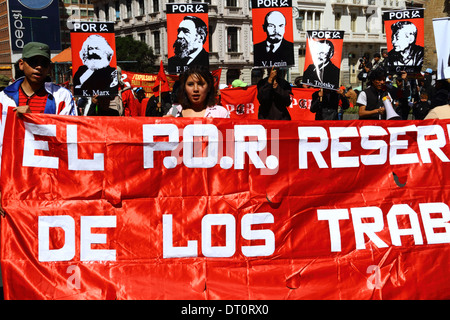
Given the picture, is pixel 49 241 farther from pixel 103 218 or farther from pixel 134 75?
pixel 134 75

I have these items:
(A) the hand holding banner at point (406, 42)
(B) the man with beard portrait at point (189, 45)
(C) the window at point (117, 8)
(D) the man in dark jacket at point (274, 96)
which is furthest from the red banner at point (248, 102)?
(C) the window at point (117, 8)

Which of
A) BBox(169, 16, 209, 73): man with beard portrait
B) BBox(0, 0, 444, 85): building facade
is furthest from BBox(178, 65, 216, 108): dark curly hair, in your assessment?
BBox(0, 0, 444, 85): building facade

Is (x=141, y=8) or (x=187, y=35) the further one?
(x=141, y=8)

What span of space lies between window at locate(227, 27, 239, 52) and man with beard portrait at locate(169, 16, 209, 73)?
122 feet

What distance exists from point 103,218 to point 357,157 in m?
1.95

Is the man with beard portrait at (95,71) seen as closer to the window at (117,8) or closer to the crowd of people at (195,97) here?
the crowd of people at (195,97)

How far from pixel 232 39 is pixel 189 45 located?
3807 cm

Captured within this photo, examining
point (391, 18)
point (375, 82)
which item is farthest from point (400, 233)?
point (391, 18)

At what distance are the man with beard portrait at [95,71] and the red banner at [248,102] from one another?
5.43m

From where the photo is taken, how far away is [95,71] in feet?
27.3

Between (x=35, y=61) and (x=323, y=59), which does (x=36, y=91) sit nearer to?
(x=35, y=61)

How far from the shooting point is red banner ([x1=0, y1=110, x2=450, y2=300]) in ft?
12.6

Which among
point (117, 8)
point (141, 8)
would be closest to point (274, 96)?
point (141, 8)

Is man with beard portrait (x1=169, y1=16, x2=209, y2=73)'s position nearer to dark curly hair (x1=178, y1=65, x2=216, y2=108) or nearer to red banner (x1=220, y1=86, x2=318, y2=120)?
dark curly hair (x1=178, y1=65, x2=216, y2=108)
